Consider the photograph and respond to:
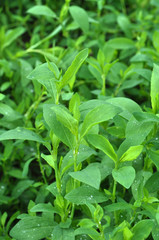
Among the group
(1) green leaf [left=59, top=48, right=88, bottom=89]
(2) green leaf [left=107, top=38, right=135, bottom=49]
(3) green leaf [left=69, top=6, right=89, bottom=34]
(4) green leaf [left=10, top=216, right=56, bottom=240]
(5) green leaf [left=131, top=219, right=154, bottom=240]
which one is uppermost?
(1) green leaf [left=59, top=48, right=88, bottom=89]

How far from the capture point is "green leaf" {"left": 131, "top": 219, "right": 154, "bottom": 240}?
0.89 metres

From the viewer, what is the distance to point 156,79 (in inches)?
42.4

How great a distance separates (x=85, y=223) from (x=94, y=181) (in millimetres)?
118

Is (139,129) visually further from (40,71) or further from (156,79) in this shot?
(40,71)

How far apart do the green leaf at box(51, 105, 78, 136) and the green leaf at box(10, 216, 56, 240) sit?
0.32 m

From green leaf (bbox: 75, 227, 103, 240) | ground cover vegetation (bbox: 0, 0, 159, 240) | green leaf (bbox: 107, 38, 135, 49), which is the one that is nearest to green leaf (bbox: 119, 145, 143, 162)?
ground cover vegetation (bbox: 0, 0, 159, 240)

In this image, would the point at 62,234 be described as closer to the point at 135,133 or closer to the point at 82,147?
the point at 82,147

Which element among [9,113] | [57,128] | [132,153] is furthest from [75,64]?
[9,113]

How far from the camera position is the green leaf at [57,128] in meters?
0.98

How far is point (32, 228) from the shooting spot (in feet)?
3.37

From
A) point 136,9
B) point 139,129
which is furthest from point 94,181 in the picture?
point 136,9

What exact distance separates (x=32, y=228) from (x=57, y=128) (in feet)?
1.03

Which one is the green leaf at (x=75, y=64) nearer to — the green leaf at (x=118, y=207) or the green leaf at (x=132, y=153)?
the green leaf at (x=132, y=153)

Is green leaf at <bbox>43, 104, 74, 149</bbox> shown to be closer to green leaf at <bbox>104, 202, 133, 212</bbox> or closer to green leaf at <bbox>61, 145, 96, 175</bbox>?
green leaf at <bbox>61, 145, 96, 175</bbox>
